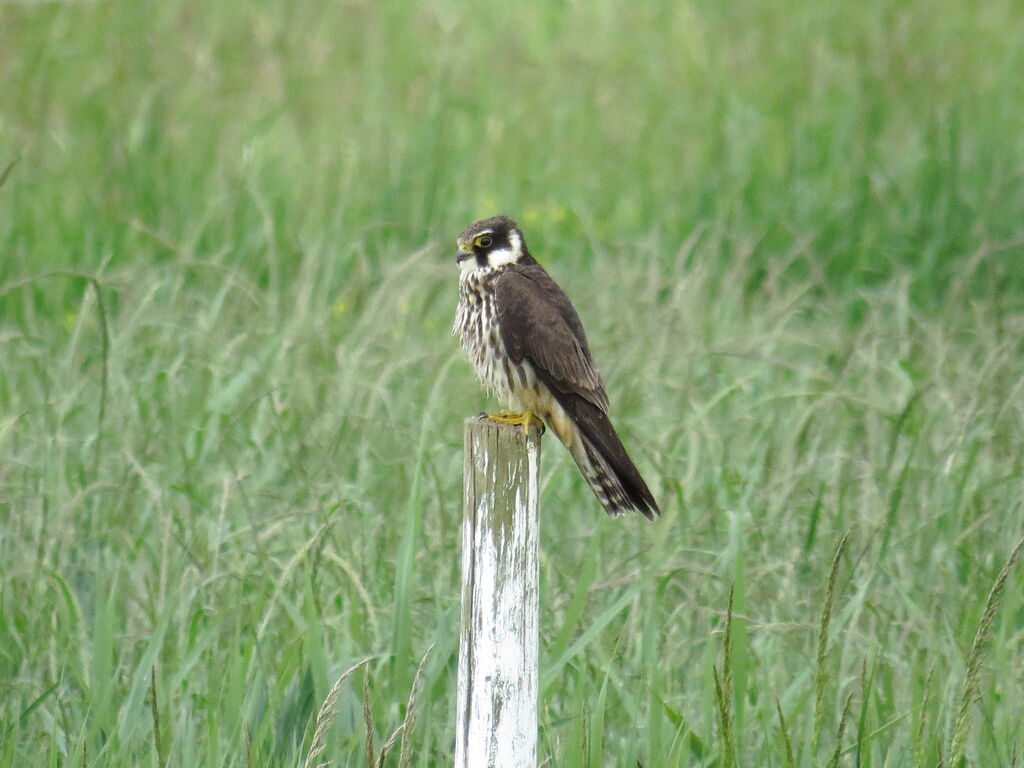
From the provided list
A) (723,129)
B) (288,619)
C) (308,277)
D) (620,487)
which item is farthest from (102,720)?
(723,129)

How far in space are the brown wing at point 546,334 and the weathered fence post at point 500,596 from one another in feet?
3.16

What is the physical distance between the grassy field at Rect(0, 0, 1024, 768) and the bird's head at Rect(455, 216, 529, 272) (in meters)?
0.47

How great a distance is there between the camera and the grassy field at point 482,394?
2959 millimetres

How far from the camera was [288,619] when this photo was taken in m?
3.44

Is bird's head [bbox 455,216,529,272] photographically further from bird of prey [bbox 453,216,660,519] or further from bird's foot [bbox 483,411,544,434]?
bird's foot [bbox 483,411,544,434]

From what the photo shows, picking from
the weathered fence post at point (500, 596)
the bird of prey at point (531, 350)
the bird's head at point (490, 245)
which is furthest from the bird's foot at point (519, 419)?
the weathered fence post at point (500, 596)

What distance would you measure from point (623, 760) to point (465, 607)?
0.62 meters

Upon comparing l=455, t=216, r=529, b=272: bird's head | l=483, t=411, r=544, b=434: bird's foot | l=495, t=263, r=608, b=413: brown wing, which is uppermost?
l=455, t=216, r=529, b=272: bird's head

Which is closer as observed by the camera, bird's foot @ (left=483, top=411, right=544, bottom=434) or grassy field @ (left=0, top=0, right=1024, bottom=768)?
grassy field @ (left=0, top=0, right=1024, bottom=768)

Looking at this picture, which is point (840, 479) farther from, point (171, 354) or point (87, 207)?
point (87, 207)

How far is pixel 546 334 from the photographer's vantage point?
11.0 ft

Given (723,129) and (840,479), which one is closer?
(840,479)

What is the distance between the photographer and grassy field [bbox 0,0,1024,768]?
2.96m

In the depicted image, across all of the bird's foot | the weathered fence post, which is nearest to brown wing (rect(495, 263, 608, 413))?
the bird's foot
